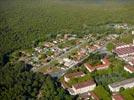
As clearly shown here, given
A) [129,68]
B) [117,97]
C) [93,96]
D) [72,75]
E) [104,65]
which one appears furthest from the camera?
[104,65]

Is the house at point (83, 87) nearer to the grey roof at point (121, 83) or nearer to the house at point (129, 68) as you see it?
the grey roof at point (121, 83)

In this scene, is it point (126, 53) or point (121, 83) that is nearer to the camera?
point (121, 83)

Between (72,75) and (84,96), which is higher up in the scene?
(72,75)

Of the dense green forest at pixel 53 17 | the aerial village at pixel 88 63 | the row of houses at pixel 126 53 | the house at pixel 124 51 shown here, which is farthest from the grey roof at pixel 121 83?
the dense green forest at pixel 53 17

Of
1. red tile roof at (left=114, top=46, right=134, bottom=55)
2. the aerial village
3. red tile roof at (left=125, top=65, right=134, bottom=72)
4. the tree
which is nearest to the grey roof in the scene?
the aerial village

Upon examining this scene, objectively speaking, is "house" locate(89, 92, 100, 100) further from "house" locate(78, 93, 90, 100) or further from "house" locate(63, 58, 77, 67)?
"house" locate(63, 58, 77, 67)

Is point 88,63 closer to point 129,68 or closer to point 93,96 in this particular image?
point 129,68

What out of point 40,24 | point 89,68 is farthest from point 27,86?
point 40,24

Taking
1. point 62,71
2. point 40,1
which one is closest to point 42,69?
point 62,71
